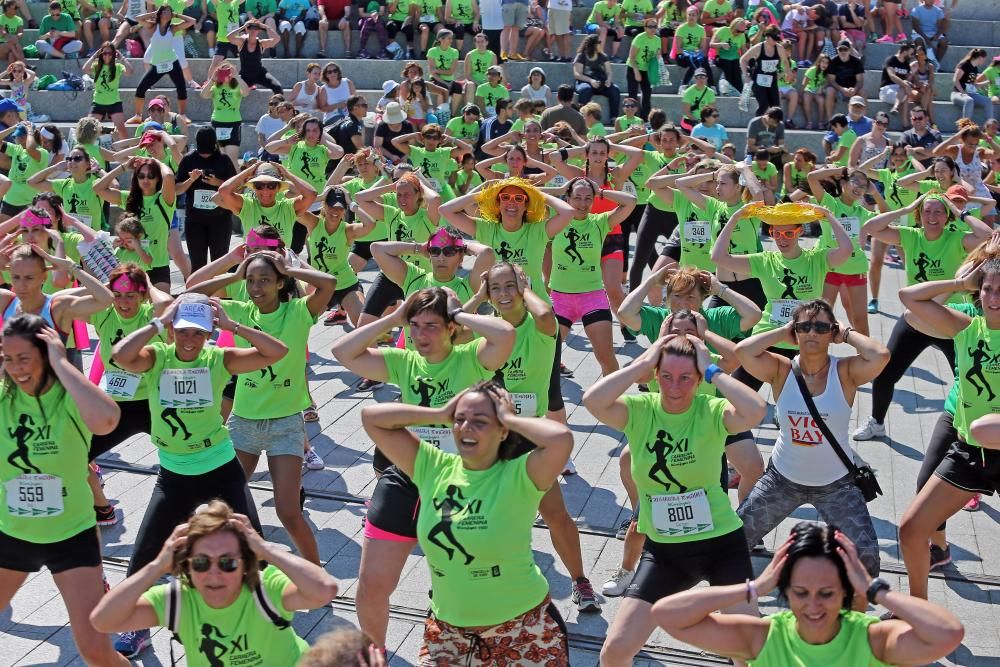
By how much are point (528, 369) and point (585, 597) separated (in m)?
1.27

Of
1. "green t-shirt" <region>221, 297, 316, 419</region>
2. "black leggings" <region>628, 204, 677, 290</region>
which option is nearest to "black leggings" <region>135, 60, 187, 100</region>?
"black leggings" <region>628, 204, 677, 290</region>

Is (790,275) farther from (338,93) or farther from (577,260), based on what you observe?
(338,93)

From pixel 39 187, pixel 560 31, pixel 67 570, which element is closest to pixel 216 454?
pixel 67 570

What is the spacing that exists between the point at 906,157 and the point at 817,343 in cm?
860

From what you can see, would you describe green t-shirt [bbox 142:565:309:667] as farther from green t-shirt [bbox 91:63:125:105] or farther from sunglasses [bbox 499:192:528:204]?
green t-shirt [bbox 91:63:125:105]

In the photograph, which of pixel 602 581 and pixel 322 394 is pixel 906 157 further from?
pixel 602 581

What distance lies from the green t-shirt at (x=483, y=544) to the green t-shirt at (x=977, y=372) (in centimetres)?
276

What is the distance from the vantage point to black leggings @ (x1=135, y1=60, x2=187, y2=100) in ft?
62.0

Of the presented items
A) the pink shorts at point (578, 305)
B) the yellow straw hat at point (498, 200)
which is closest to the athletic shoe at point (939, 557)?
the pink shorts at point (578, 305)

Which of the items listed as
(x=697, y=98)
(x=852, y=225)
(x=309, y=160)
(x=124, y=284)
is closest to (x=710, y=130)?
(x=697, y=98)

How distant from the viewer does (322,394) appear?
34.1 ft

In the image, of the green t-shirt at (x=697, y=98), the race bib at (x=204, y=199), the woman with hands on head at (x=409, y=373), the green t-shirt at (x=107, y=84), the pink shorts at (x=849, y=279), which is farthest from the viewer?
the green t-shirt at (x=107, y=84)

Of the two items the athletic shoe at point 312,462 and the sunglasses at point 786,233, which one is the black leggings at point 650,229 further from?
the athletic shoe at point 312,462

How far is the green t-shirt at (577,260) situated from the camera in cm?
929
